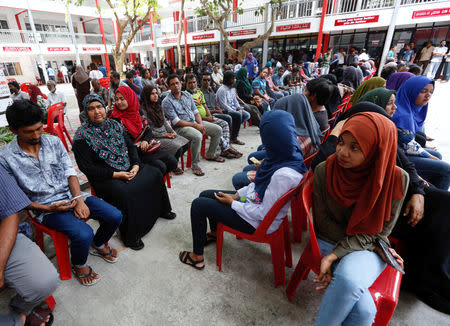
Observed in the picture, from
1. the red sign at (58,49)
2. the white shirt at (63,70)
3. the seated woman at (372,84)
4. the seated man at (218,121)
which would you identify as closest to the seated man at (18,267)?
the seated man at (218,121)

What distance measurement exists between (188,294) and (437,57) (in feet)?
45.4

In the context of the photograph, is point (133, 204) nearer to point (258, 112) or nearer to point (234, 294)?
point (234, 294)

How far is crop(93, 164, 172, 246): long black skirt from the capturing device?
6.92 feet

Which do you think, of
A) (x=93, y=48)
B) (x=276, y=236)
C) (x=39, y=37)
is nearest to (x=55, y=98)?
(x=276, y=236)

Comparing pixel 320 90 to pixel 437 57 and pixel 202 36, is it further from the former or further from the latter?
pixel 202 36

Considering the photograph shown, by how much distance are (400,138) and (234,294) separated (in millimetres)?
2117

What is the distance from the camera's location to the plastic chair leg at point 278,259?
169 cm

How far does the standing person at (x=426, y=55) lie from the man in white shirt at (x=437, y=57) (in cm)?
21

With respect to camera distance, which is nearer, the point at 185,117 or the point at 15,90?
the point at 185,117

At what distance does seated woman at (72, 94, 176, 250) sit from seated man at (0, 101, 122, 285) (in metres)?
0.17

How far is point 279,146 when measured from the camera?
151 cm

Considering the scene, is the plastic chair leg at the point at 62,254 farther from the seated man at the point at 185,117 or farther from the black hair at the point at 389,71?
the black hair at the point at 389,71

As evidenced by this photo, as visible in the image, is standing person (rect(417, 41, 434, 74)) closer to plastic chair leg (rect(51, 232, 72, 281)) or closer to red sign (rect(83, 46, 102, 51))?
plastic chair leg (rect(51, 232, 72, 281))

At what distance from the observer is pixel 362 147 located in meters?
1.19
